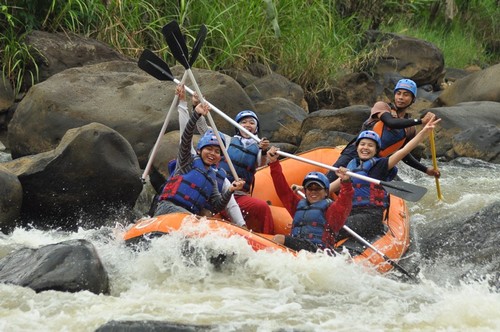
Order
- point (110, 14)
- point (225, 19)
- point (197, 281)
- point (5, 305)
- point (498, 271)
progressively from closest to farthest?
1. point (5, 305)
2. point (197, 281)
3. point (498, 271)
4. point (110, 14)
5. point (225, 19)

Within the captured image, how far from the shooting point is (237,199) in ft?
22.4

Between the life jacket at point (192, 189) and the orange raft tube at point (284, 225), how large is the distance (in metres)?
0.32

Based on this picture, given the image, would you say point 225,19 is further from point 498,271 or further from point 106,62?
point 498,271

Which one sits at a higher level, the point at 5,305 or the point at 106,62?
the point at 5,305

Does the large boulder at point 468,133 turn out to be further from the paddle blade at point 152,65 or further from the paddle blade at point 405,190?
the paddle blade at point 152,65

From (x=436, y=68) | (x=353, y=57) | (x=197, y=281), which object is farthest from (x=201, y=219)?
(x=436, y=68)

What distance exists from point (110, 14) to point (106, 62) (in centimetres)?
132

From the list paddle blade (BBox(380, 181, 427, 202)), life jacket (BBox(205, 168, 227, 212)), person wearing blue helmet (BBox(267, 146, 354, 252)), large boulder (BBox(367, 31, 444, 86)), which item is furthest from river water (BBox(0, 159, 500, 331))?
large boulder (BBox(367, 31, 444, 86))

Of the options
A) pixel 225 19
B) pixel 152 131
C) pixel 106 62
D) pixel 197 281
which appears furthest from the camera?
pixel 225 19

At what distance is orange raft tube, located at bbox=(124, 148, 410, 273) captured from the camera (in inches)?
226

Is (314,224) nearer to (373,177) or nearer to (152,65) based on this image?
(373,177)

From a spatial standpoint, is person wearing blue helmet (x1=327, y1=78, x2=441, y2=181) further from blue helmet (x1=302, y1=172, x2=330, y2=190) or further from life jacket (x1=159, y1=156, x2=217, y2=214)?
life jacket (x1=159, y1=156, x2=217, y2=214)

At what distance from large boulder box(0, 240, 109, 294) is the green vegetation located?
206 inches

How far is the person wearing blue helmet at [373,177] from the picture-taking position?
6699 mm
